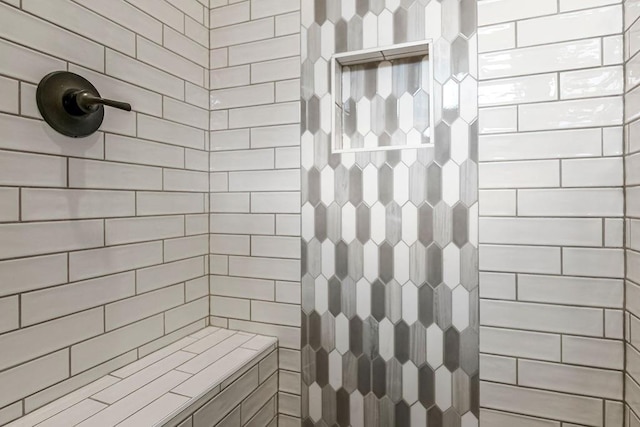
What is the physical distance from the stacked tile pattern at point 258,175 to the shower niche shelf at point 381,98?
16cm

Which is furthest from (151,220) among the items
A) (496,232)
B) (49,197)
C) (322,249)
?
(496,232)

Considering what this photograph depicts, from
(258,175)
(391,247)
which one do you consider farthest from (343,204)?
(258,175)

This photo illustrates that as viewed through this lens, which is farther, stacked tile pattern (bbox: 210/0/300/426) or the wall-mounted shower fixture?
stacked tile pattern (bbox: 210/0/300/426)

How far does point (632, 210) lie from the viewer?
95 centimetres

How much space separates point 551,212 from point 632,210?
18 centimetres

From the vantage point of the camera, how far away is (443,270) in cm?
117

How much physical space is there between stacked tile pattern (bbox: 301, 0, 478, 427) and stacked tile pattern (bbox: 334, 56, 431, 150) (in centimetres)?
8

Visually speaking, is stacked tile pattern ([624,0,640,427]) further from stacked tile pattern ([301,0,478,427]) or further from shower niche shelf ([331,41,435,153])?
shower niche shelf ([331,41,435,153])

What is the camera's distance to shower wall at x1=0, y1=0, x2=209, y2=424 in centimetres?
84

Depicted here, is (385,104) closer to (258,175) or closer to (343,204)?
(343,204)

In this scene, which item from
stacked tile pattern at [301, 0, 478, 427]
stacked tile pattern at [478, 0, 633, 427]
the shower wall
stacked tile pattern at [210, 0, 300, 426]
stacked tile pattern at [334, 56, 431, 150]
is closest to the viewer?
the shower wall

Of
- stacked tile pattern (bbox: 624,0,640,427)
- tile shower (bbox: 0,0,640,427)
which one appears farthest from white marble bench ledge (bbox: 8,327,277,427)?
stacked tile pattern (bbox: 624,0,640,427)

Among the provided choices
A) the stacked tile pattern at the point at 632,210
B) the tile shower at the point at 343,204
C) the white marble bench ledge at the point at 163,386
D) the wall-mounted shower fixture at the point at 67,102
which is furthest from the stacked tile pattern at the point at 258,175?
the stacked tile pattern at the point at 632,210

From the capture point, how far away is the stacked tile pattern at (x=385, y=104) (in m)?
1.26
